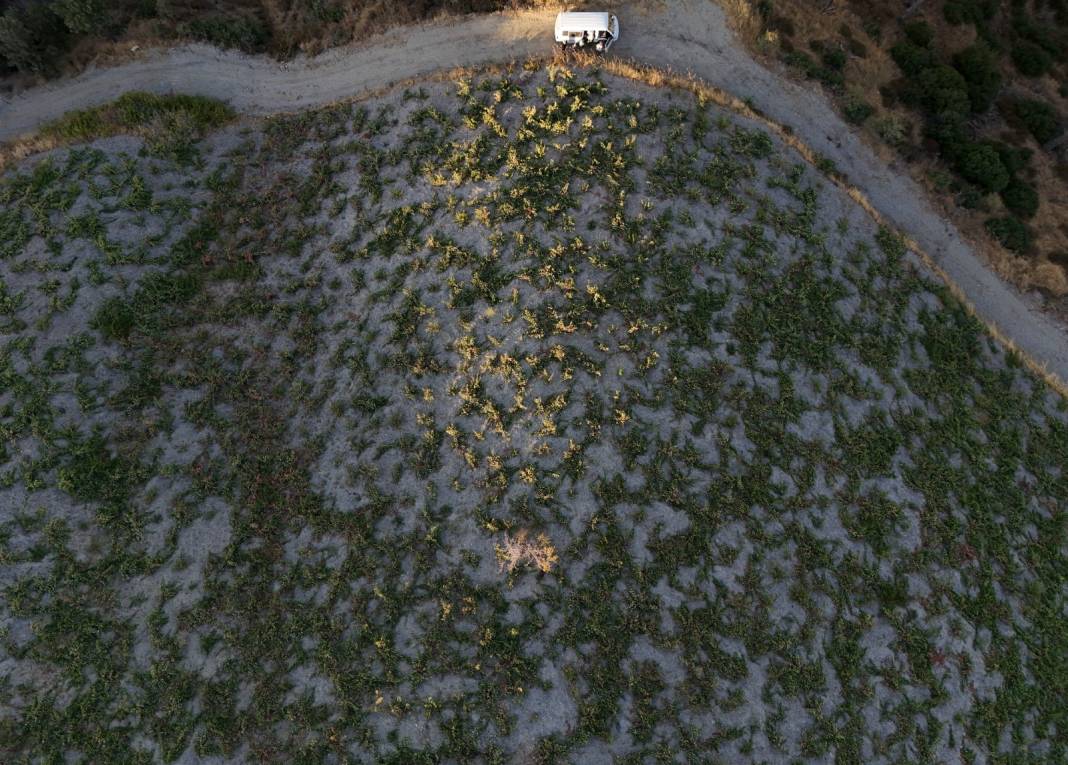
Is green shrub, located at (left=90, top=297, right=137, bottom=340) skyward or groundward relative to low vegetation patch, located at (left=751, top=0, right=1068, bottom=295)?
groundward

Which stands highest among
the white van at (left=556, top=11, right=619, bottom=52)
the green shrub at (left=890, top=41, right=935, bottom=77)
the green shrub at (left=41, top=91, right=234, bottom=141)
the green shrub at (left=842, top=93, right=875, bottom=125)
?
the white van at (left=556, top=11, right=619, bottom=52)

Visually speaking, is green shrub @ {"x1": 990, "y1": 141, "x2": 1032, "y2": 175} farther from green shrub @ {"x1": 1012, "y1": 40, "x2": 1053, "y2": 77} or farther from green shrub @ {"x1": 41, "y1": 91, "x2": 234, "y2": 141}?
green shrub @ {"x1": 41, "y1": 91, "x2": 234, "y2": 141}

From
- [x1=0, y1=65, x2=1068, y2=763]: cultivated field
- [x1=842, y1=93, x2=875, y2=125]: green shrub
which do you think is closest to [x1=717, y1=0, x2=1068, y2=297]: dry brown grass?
[x1=842, y1=93, x2=875, y2=125]: green shrub

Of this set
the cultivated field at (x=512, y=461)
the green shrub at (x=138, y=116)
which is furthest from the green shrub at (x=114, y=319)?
the green shrub at (x=138, y=116)

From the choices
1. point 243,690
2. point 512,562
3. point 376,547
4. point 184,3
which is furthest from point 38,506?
point 184,3

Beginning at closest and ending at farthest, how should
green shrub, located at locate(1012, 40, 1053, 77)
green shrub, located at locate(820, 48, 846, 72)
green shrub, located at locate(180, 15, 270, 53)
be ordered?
green shrub, located at locate(820, 48, 846, 72) → green shrub, located at locate(180, 15, 270, 53) → green shrub, located at locate(1012, 40, 1053, 77)

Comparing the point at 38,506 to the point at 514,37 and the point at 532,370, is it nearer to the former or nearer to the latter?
the point at 532,370

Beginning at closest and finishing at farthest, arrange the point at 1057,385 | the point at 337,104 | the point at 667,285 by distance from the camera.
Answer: the point at 667,285, the point at 1057,385, the point at 337,104

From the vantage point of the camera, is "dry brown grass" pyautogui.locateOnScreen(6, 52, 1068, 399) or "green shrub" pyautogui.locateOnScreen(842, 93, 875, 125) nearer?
"dry brown grass" pyautogui.locateOnScreen(6, 52, 1068, 399)
